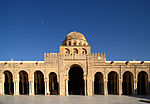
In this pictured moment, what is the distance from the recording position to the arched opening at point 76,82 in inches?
875

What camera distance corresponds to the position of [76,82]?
22781 millimetres

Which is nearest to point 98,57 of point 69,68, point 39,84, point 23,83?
point 69,68

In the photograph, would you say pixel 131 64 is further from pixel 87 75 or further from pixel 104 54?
pixel 87 75

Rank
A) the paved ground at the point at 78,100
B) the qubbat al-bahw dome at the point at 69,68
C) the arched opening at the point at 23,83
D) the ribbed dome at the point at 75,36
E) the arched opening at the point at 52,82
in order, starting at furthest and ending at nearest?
the ribbed dome at the point at 75,36
the arched opening at the point at 23,83
the arched opening at the point at 52,82
the qubbat al-bahw dome at the point at 69,68
the paved ground at the point at 78,100

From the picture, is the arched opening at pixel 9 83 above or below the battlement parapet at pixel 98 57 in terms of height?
below

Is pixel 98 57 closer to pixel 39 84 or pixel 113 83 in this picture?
pixel 113 83

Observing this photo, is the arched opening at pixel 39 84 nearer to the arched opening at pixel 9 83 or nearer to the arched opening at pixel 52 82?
the arched opening at pixel 52 82

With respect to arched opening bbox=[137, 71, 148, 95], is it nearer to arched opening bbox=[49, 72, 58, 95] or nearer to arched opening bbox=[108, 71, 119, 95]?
arched opening bbox=[108, 71, 119, 95]

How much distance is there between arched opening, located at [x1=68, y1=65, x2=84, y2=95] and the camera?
2223 cm

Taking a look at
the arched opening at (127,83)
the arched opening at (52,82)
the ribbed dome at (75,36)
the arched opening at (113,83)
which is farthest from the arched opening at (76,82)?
the arched opening at (127,83)

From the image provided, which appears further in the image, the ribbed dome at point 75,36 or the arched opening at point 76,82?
the ribbed dome at point 75,36

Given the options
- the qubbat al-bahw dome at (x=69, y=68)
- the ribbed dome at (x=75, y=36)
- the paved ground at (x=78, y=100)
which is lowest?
the paved ground at (x=78, y=100)

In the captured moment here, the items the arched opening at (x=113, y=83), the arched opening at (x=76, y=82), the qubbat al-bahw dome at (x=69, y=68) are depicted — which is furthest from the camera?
the arched opening at (x=76, y=82)

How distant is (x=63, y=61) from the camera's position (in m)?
19.1
